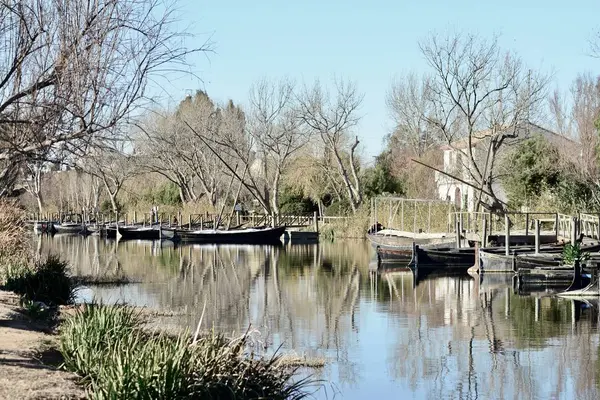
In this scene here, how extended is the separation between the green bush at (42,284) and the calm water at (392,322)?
1.20 metres

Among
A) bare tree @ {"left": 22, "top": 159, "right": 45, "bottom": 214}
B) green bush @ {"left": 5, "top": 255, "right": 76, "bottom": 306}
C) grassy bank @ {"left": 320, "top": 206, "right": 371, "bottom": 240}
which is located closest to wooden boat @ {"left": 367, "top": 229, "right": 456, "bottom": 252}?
grassy bank @ {"left": 320, "top": 206, "right": 371, "bottom": 240}

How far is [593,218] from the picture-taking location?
1767 inches

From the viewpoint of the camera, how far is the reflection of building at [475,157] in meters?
54.8

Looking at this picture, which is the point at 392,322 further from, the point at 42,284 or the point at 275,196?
the point at 275,196

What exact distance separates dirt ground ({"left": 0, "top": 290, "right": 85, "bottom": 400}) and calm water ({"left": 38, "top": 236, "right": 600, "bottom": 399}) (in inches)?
143

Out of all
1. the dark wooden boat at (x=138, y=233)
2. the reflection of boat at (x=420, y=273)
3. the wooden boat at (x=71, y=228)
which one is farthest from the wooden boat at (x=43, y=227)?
the reflection of boat at (x=420, y=273)

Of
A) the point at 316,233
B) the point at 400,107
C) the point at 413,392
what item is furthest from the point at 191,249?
the point at 413,392

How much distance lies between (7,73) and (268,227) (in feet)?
166

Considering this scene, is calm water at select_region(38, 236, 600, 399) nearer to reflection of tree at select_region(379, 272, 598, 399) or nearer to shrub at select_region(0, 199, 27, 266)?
reflection of tree at select_region(379, 272, 598, 399)

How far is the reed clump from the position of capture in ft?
32.8

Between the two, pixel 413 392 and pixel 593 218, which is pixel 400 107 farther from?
pixel 413 392

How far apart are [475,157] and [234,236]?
18.5m

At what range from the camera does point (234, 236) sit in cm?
6366

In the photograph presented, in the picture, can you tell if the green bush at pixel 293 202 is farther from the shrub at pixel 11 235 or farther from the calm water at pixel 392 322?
the shrub at pixel 11 235
